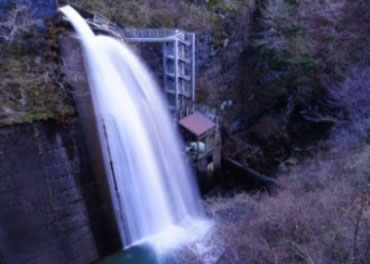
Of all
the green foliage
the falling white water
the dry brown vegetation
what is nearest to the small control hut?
the falling white water

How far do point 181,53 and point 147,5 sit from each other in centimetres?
258

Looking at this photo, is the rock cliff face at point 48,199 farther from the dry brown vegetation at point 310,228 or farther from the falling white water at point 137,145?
the dry brown vegetation at point 310,228

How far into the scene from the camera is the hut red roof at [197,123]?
35.2 ft

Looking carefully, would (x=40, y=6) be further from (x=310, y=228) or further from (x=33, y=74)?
(x=310, y=228)

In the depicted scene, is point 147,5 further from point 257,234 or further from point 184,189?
point 257,234

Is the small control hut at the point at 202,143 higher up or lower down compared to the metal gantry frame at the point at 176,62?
lower down

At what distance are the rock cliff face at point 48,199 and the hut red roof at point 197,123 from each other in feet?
12.6

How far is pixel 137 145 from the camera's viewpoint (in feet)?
28.4

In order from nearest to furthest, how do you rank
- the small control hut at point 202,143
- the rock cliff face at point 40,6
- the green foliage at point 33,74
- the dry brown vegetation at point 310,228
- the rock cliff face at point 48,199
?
the dry brown vegetation at point 310,228 → the rock cliff face at point 48,199 → the green foliage at point 33,74 → the rock cliff face at point 40,6 → the small control hut at point 202,143

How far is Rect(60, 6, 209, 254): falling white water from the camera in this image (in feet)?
26.8

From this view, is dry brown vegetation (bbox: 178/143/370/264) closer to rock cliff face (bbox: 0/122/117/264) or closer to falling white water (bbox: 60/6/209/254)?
falling white water (bbox: 60/6/209/254)

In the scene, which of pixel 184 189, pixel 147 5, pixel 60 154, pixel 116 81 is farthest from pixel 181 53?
pixel 60 154

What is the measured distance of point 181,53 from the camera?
11305mm

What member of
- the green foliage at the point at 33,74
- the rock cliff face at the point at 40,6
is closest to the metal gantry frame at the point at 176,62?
the rock cliff face at the point at 40,6
